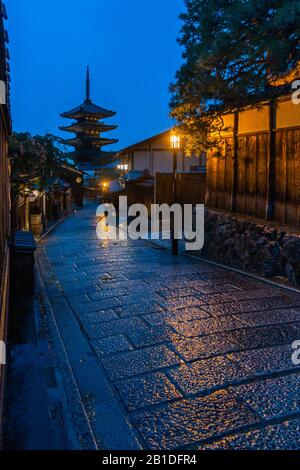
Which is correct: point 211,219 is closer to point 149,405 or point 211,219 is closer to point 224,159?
point 224,159

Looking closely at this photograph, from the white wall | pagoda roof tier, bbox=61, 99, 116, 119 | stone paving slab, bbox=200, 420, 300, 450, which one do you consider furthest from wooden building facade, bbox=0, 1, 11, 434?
pagoda roof tier, bbox=61, 99, 116, 119

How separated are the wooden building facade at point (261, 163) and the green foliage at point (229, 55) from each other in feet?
2.54

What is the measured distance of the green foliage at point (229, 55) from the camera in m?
7.02

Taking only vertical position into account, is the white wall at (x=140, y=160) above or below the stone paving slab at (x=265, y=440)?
above

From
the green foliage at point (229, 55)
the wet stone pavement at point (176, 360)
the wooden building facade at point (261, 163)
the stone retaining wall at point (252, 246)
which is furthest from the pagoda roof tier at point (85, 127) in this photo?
the wet stone pavement at point (176, 360)

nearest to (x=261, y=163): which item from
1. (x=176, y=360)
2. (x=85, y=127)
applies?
(x=176, y=360)

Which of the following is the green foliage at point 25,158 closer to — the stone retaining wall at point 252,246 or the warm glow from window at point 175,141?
the warm glow from window at point 175,141

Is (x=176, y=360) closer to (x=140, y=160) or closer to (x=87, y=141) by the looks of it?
(x=140, y=160)

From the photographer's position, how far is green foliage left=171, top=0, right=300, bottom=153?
7.02 metres

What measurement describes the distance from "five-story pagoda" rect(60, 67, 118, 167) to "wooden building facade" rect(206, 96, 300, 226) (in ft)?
131

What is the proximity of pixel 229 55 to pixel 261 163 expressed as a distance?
3.17 meters

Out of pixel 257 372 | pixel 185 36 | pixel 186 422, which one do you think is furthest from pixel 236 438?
pixel 185 36

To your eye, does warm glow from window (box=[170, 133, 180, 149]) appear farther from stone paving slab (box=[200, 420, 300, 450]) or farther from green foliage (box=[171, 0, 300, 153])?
stone paving slab (box=[200, 420, 300, 450])

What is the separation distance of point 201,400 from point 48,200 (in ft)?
71.6
